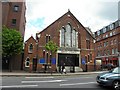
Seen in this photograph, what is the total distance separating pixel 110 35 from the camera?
6172cm

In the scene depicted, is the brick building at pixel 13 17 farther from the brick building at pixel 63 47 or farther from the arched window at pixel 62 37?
the arched window at pixel 62 37

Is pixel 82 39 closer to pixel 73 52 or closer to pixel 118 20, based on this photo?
pixel 73 52

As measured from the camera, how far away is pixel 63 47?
36719 millimetres

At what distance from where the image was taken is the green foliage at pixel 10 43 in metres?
31.6

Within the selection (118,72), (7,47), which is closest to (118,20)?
(7,47)

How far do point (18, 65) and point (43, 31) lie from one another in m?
8.20

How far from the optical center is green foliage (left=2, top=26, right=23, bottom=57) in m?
31.6

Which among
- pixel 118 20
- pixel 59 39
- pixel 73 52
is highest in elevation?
pixel 118 20

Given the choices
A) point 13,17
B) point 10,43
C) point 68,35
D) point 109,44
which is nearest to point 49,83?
point 10,43

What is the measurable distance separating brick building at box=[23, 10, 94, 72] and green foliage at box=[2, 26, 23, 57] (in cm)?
310

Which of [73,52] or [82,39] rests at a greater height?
[82,39]

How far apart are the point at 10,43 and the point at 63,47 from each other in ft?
33.6

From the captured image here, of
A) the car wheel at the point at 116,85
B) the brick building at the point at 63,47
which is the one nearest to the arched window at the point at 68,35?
the brick building at the point at 63,47

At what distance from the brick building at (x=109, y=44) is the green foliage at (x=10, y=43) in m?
30.1
